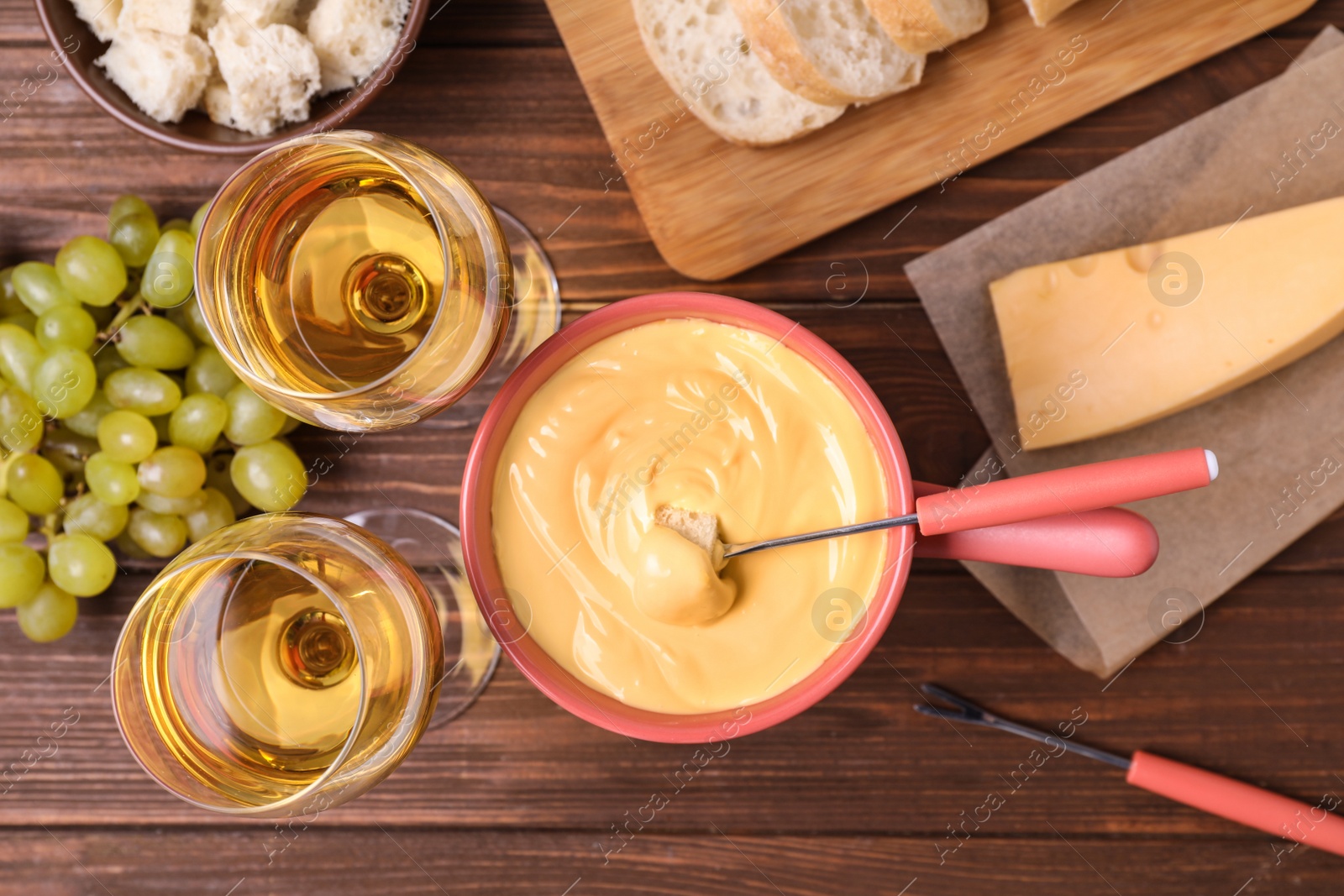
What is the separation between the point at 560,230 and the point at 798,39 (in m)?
0.28

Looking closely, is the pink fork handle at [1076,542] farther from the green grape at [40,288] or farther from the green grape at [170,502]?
the green grape at [40,288]

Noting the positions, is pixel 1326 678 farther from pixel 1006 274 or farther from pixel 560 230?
pixel 560 230

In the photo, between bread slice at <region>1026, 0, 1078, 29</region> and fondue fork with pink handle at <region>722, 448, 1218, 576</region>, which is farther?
bread slice at <region>1026, 0, 1078, 29</region>

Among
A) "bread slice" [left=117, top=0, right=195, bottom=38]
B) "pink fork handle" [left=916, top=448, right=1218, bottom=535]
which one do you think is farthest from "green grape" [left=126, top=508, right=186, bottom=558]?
"pink fork handle" [left=916, top=448, right=1218, bottom=535]

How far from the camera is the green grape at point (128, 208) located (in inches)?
32.5

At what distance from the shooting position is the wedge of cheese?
2.67 feet

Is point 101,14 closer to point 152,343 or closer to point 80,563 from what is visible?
point 152,343

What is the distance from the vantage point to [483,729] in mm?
897

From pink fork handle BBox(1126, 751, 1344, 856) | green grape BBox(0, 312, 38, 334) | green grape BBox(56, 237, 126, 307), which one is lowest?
pink fork handle BBox(1126, 751, 1344, 856)

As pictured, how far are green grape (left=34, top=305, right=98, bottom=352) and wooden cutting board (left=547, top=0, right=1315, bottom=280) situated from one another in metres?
0.51

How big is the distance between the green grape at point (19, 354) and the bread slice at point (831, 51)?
2.36 feet

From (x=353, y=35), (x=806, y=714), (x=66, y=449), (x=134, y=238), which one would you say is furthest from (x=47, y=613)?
(x=806, y=714)

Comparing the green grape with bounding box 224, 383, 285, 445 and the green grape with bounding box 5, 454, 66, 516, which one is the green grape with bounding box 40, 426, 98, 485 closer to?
the green grape with bounding box 5, 454, 66, 516

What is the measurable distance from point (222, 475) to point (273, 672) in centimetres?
22
